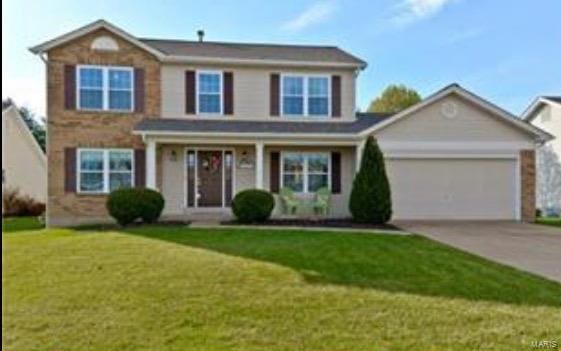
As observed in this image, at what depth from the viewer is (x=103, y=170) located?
19.4 m

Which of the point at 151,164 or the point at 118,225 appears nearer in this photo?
the point at 118,225

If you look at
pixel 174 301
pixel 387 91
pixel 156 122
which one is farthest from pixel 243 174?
pixel 387 91

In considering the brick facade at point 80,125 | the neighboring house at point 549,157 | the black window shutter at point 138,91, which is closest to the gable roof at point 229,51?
the brick facade at point 80,125

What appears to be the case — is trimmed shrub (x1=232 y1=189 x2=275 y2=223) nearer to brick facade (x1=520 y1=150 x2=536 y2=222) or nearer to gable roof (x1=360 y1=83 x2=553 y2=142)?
gable roof (x1=360 y1=83 x2=553 y2=142)

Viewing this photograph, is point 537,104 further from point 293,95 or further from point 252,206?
point 252,206

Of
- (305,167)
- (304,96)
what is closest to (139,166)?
(305,167)

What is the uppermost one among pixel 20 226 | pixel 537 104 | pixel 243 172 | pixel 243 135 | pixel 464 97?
pixel 537 104

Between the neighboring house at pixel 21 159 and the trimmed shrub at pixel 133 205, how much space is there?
563 inches

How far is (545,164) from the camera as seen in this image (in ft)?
100.0

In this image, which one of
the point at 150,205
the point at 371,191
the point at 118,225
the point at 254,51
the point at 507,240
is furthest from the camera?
the point at 254,51

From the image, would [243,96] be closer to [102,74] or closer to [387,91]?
[102,74]

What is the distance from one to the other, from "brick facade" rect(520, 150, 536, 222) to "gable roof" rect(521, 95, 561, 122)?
37.1ft

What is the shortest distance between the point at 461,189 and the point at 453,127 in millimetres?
2167

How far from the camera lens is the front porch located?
1995cm
